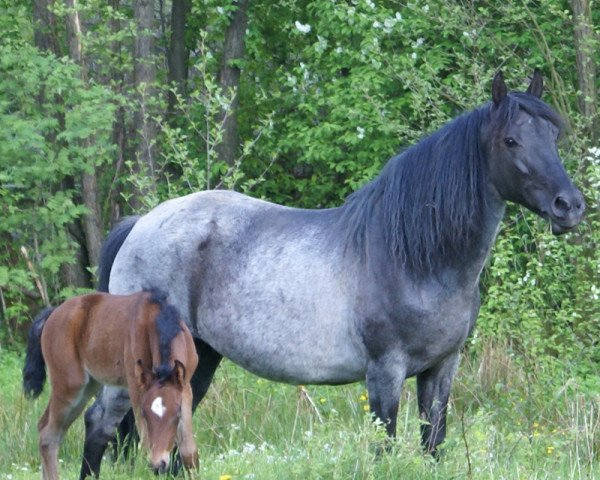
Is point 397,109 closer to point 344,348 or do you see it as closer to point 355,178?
point 355,178

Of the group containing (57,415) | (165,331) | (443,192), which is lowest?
(57,415)

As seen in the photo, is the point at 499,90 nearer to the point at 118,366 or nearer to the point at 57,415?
the point at 118,366

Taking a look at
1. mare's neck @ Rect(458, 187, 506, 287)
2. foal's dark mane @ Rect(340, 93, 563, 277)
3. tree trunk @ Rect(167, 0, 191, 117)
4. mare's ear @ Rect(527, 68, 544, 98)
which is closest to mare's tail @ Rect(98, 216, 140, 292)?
foal's dark mane @ Rect(340, 93, 563, 277)

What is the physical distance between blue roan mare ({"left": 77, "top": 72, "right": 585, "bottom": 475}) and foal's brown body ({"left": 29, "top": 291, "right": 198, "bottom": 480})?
314 mm

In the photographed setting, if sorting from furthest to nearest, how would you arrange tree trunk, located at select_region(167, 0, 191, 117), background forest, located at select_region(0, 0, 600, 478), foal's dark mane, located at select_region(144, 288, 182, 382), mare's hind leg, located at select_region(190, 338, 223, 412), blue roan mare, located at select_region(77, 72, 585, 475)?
tree trunk, located at select_region(167, 0, 191, 117) → background forest, located at select_region(0, 0, 600, 478) → mare's hind leg, located at select_region(190, 338, 223, 412) → blue roan mare, located at select_region(77, 72, 585, 475) → foal's dark mane, located at select_region(144, 288, 182, 382)

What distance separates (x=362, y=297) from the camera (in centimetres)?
678

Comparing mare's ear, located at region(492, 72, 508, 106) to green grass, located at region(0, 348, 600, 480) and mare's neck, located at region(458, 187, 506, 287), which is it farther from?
green grass, located at region(0, 348, 600, 480)

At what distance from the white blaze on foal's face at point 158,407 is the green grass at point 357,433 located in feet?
1.37

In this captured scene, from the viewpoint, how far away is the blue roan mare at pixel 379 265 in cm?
652

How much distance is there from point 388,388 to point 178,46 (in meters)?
12.4

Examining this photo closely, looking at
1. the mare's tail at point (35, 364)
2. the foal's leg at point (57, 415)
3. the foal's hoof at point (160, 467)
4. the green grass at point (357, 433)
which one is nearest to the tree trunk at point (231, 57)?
the green grass at point (357, 433)

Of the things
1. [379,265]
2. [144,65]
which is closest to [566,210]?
[379,265]

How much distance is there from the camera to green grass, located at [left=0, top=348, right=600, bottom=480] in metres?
5.70

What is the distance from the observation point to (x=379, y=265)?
6.79m
